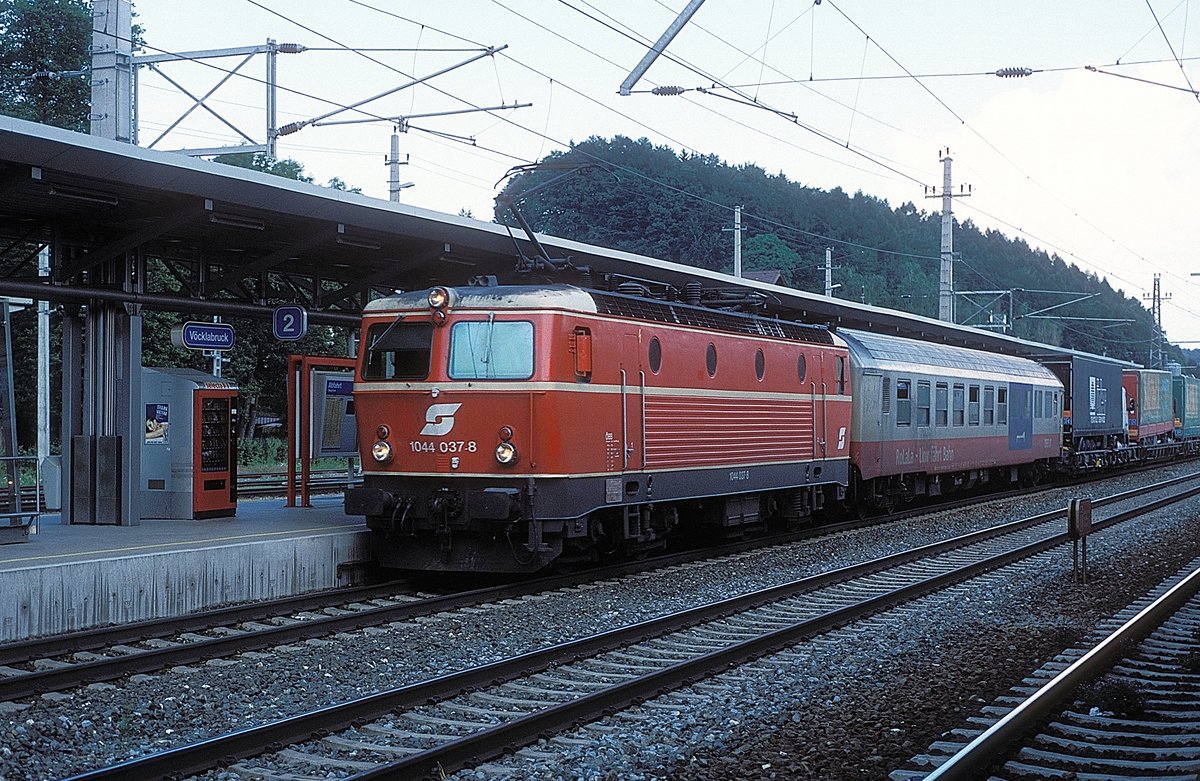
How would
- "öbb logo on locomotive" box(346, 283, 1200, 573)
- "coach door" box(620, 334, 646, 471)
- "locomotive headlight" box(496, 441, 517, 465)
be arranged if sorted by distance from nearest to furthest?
"locomotive headlight" box(496, 441, 517, 465) → "öbb logo on locomotive" box(346, 283, 1200, 573) → "coach door" box(620, 334, 646, 471)

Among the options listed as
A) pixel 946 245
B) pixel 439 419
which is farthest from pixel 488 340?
pixel 946 245

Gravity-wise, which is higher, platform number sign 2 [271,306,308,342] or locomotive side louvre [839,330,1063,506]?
platform number sign 2 [271,306,308,342]

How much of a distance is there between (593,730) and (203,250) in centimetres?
1124

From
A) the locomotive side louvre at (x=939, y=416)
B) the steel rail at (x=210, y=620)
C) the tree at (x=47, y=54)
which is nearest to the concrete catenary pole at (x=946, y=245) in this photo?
the locomotive side louvre at (x=939, y=416)

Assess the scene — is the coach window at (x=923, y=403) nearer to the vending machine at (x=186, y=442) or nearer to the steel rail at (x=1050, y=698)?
the steel rail at (x=1050, y=698)

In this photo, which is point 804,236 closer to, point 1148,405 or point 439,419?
point 1148,405

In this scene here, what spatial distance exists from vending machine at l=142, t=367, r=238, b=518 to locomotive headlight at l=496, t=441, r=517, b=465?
5.26m

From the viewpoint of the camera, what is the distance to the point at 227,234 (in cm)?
1603

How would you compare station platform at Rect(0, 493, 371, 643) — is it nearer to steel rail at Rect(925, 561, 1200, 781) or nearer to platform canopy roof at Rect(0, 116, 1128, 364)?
platform canopy roof at Rect(0, 116, 1128, 364)

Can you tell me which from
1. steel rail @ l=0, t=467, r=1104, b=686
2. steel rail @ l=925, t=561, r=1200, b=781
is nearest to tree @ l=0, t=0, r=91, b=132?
steel rail @ l=0, t=467, r=1104, b=686

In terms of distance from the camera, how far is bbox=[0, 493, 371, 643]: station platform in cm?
1101

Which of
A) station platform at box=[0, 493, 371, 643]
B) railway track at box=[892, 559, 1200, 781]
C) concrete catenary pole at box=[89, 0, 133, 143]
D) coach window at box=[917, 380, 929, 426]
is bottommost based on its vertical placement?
railway track at box=[892, 559, 1200, 781]

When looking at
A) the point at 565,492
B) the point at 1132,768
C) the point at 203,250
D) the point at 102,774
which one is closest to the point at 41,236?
the point at 203,250

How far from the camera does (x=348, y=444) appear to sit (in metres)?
18.8
